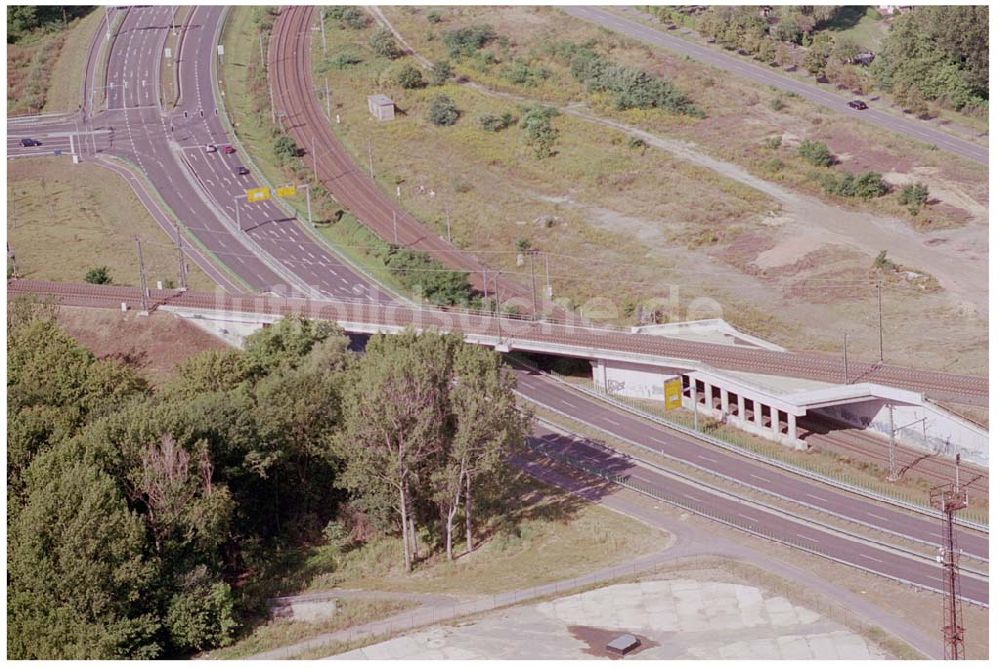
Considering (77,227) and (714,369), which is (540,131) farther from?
(714,369)

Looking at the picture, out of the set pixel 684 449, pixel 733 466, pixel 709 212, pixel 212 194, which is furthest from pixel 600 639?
pixel 212 194

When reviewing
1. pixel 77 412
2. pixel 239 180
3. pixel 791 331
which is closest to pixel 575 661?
pixel 77 412

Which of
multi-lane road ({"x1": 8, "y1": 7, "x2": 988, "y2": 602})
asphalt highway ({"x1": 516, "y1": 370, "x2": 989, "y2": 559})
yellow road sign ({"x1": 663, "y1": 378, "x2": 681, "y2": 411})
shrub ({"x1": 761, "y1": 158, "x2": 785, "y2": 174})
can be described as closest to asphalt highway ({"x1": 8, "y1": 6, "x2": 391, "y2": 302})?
multi-lane road ({"x1": 8, "y1": 7, "x2": 988, "y2": 602})

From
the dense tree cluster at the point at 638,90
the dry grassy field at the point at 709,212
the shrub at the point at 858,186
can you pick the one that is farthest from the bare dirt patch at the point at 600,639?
the dense tree cluster at the point at 638,90

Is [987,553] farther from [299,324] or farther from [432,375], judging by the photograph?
[299,324]

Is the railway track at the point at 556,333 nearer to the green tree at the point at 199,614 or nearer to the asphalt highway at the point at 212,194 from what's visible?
the asphalt highway at the point at 212,194

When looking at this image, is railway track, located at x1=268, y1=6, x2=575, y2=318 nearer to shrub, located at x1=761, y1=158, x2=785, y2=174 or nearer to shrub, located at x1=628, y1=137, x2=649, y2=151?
shrub, located at x1=628, y1=137, x2=649, y2=151
